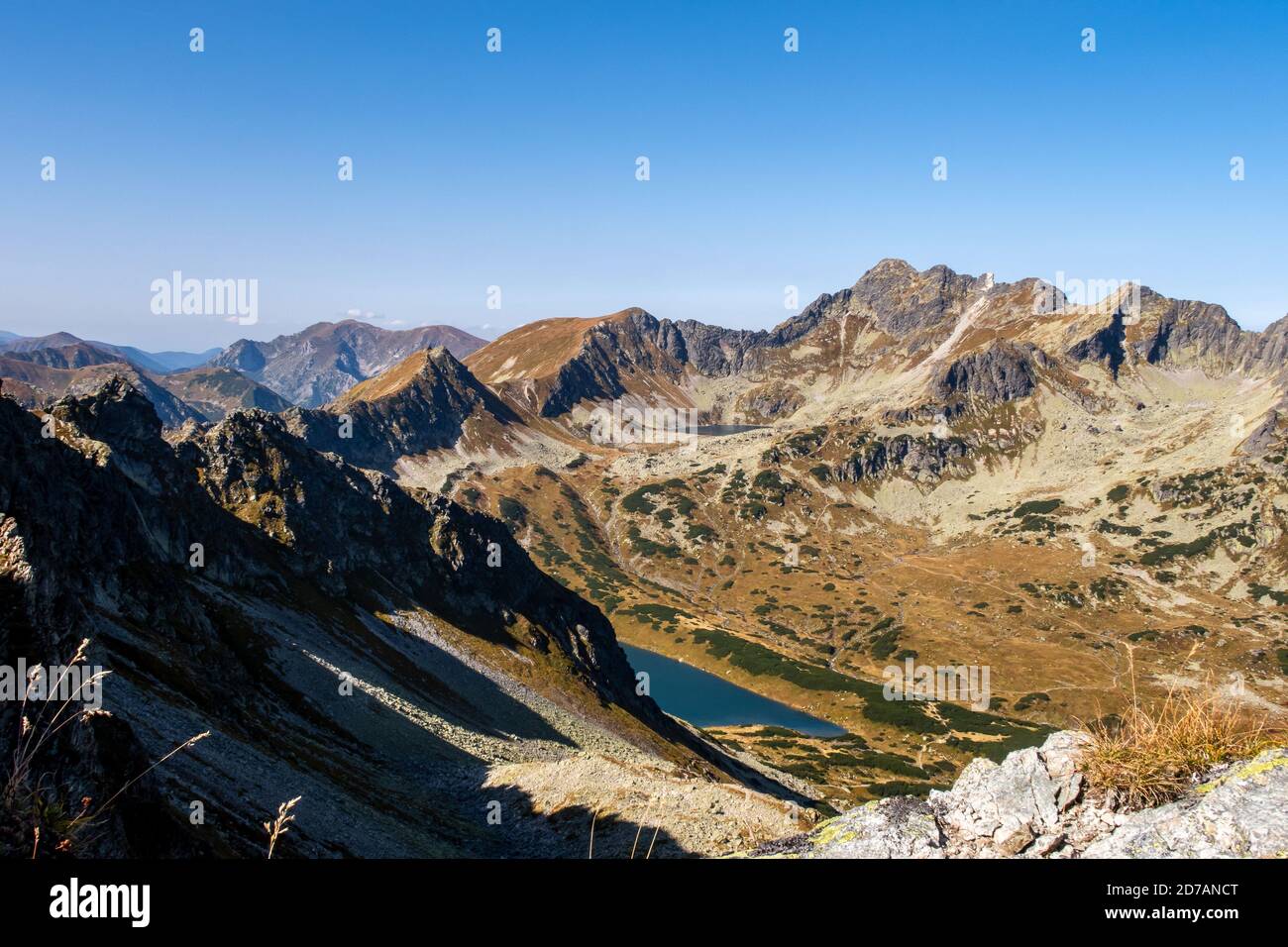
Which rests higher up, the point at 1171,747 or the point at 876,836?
the point at 1171,747

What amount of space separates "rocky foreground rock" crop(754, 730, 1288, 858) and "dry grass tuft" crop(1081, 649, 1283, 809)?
0.24 metres

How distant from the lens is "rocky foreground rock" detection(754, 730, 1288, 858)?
10250mm

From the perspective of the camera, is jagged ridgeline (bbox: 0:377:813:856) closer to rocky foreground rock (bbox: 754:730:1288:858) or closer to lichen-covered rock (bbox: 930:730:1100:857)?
rocky foreground rock (bbox: 754:730:1288:858)

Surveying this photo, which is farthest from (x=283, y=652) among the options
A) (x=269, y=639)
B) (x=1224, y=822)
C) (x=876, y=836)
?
(x=1224, y=822)

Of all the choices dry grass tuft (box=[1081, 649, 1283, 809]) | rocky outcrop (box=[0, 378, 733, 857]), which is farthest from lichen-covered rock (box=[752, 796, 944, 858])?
rocky outcrop (box=[0, 378, 733, 857])

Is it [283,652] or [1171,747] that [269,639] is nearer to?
[283,652]

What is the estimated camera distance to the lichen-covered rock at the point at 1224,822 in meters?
9.90

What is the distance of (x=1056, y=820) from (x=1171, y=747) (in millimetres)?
3041

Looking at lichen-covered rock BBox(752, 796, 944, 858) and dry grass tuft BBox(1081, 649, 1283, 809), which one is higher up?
dry grass tuft BBox(1081, 649, 1283, 809)

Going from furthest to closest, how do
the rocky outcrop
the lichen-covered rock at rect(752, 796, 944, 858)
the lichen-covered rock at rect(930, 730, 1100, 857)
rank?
the rocky outcrop < the lichen-covered rock at rect(752, 796, 944, 858) < the lichen-covered rock at rect(930, 730, 1100, 857)

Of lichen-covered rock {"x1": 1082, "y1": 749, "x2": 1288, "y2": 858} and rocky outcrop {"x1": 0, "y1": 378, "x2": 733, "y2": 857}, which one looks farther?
rocky outcrop {"x1": 0, "y1": 378, "x2": 733, "y2": 857}

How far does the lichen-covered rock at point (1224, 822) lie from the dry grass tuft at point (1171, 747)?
0.31 metres

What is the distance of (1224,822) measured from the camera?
1023 cm
